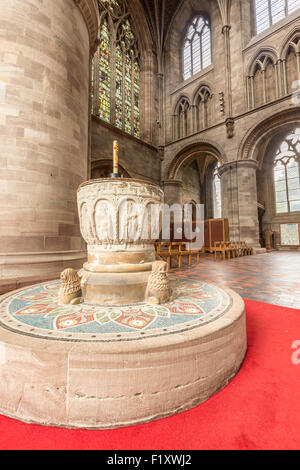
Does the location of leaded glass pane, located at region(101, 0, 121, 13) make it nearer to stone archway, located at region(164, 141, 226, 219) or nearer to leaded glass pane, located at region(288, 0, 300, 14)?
stone archway, located at region(164, 141, 226, 219)

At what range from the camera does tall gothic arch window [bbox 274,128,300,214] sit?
1342cm

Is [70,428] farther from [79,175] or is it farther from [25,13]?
[25,13]

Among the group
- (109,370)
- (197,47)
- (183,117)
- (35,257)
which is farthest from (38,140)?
(197,47)

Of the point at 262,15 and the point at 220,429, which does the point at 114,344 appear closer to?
the point at 220,429

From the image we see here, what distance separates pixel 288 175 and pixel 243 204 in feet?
18.9

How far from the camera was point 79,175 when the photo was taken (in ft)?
14.0

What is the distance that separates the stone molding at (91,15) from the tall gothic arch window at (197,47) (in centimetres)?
1068

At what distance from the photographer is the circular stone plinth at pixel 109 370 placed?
1054 mm

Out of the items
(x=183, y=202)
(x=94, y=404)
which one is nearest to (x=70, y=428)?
(x=94, y=404)

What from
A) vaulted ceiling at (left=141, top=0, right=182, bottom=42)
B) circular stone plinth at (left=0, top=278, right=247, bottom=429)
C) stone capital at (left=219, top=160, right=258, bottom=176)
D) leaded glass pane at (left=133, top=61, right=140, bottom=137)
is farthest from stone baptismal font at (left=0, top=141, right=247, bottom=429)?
vaulted ceiling at (left=141, top=0, right=182, bottom=42)

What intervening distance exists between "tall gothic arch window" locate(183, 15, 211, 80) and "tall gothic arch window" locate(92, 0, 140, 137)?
3566mm

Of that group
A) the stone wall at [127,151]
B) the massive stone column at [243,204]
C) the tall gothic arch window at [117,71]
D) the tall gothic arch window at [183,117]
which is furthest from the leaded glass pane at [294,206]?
the tall gothic arch window at [117,71]

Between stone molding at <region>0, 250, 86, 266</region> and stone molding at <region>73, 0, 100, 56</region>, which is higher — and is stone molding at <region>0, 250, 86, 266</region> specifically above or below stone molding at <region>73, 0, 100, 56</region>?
below

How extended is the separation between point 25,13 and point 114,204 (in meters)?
4.03
